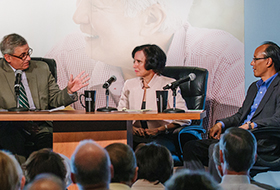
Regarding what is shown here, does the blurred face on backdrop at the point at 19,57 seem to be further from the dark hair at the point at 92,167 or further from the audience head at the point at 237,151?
the audience head at the point at 237,151

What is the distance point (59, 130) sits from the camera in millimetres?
2297

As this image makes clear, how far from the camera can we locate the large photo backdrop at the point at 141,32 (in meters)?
4.12

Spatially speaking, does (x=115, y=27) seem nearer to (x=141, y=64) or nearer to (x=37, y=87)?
(x=141, y=64)

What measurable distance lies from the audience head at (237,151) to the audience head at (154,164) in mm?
271

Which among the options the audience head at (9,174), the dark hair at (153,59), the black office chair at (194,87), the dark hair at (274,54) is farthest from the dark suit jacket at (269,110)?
the audience head at (9,174)

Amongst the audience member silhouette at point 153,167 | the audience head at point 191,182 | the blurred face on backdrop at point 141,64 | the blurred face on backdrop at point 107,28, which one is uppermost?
the blurred face on backdrop at point 107,28

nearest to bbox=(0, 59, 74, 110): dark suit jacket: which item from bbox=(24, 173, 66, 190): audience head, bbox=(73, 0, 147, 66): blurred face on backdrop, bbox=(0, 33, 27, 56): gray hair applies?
bbox=(0, 33, 27, 56): gray hair

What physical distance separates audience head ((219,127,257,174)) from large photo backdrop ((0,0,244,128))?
8.19 feet

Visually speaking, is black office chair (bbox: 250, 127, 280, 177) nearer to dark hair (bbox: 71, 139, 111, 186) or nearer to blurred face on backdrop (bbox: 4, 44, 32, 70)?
dark hair (bbox: 71, 139, 111, 186)

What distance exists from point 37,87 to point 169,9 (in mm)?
1967

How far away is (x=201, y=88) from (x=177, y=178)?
236cm

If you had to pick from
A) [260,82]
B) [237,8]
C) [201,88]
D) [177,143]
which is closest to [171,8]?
[237,8]

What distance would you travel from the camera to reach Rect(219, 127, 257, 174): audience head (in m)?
1.52

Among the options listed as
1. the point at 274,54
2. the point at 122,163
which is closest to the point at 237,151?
the point at 122,163
